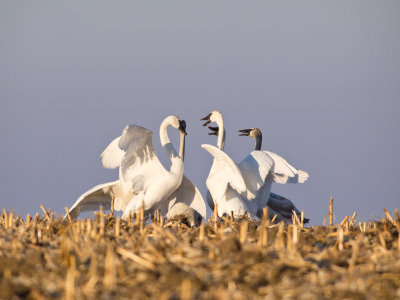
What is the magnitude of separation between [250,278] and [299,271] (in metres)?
0.50

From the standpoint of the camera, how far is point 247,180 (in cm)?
1522

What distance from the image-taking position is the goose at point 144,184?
14.8 m

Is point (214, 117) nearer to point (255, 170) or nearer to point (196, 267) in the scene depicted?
point (255, 170)

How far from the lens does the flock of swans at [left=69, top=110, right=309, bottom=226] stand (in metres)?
14.6

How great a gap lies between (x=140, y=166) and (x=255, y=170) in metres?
2.04

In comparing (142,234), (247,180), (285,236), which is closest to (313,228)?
(285,236)

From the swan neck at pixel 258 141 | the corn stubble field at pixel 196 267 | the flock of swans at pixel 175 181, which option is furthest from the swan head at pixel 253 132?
the corn stubble field at pixel 196 267

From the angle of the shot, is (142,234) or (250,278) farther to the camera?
(142,234)

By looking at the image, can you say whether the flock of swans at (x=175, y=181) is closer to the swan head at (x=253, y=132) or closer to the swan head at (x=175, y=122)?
the swan head at (x=175, y=122)

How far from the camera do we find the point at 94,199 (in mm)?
15805

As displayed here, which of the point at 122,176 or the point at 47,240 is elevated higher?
the point at 122,176

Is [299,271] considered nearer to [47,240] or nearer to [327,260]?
[327,260]

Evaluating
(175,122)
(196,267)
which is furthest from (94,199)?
(196,267)

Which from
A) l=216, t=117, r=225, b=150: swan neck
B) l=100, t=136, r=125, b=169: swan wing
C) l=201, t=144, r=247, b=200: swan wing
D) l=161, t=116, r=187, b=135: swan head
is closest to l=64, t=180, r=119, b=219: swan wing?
l=100, t=136, r=125, b=169: swan wing
